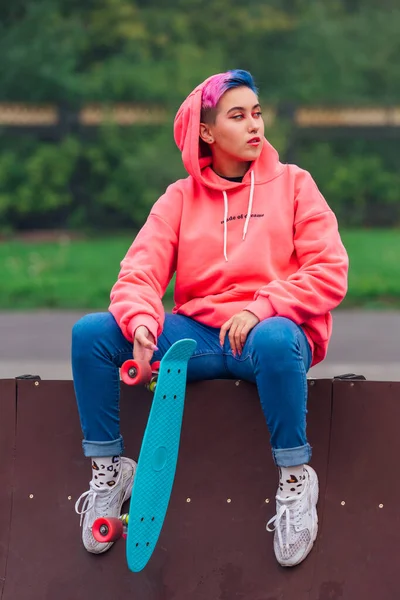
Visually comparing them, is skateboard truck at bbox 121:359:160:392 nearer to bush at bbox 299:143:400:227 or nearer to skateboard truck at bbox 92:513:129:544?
skateboard truck at bbox 92:513:129:544

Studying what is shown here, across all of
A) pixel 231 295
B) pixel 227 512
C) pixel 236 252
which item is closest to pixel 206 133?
pixel 236 252

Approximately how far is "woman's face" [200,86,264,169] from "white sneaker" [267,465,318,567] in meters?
0.98

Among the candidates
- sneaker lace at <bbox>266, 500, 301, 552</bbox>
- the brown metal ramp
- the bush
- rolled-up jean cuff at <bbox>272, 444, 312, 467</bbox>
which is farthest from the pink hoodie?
the bush

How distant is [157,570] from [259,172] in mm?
1175

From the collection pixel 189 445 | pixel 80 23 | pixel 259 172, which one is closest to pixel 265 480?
pixel 189 445

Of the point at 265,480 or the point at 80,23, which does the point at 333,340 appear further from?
the point at 80,23

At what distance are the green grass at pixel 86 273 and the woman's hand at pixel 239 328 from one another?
22.1ft

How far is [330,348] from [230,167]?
4553mm

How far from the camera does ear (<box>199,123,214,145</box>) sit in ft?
11.0

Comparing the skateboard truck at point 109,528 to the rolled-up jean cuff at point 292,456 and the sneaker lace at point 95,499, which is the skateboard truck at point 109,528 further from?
the rolled-up jean cuff at point 292,456

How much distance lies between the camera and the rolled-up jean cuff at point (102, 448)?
303 centimetres

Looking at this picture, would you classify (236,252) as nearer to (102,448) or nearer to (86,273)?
(102,448)

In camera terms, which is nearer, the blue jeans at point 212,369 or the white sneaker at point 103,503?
the blue jeans at point 212,369

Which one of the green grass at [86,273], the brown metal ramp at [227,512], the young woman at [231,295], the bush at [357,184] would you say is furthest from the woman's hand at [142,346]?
the bush at [357,184]
